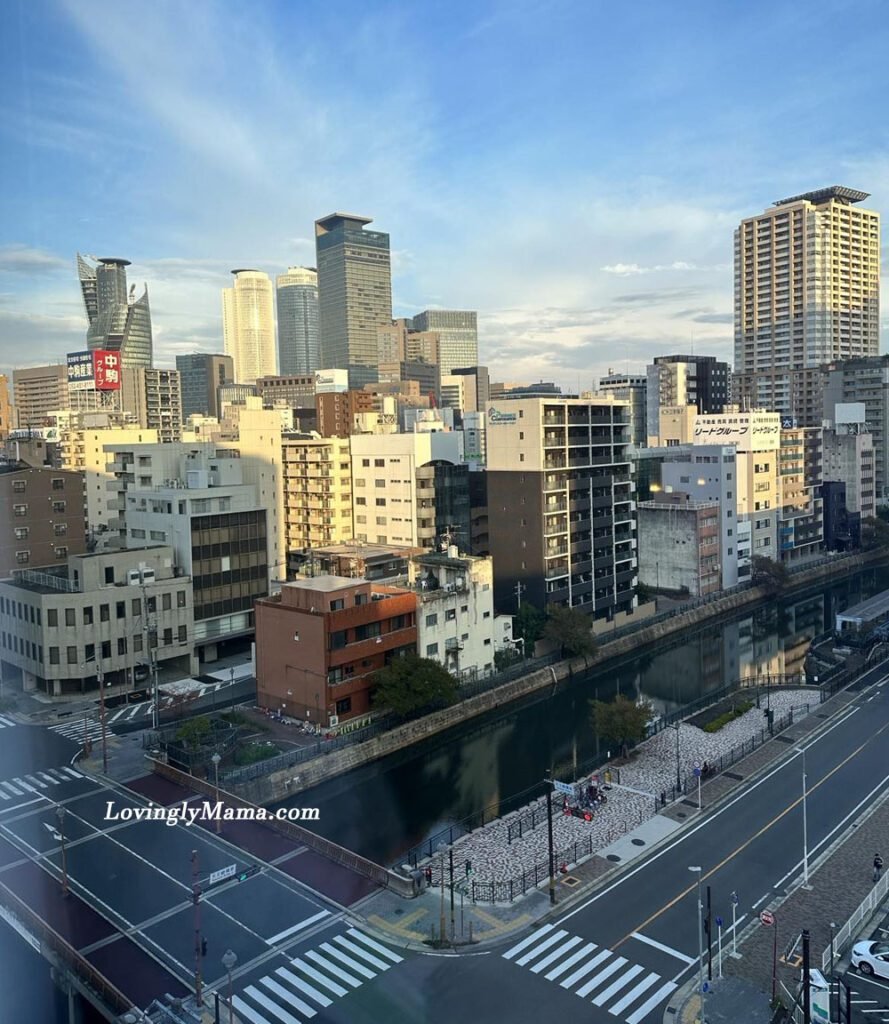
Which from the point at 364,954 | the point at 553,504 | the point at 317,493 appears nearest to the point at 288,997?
the point at 364,954

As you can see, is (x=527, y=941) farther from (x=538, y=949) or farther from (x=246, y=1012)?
(x=246, y=1012)

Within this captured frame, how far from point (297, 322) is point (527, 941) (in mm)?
120208

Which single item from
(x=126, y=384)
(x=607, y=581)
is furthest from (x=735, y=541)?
(x=126, y=384)

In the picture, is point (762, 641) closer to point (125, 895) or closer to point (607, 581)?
point (607, 581)

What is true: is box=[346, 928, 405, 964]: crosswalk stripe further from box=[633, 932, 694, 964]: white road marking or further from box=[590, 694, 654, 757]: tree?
box=[590, 694, 654, 757]: tree

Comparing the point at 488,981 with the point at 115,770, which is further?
the point at 115,770

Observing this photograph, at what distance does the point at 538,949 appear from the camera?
9.27m

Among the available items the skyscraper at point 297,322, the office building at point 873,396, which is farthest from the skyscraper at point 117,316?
the skyscraper at point 297,322

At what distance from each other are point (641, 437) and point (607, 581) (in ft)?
120

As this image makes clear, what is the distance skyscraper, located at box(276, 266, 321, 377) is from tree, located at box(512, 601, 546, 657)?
104m

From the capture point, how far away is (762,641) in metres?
25.7

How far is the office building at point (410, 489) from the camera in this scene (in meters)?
26.2

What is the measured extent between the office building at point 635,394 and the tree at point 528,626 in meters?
37.3

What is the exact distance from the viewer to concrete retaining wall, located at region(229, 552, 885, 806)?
14.2m
